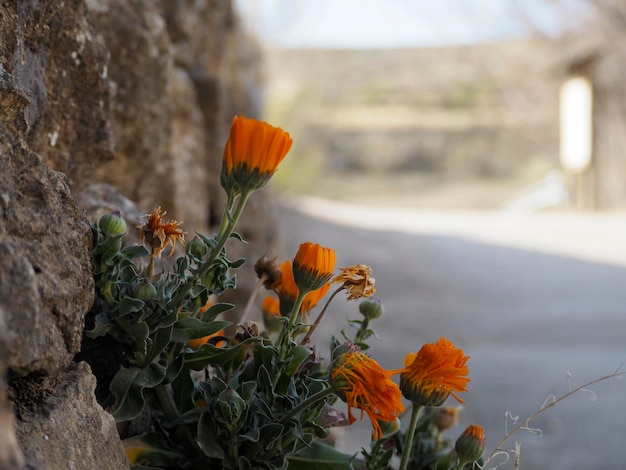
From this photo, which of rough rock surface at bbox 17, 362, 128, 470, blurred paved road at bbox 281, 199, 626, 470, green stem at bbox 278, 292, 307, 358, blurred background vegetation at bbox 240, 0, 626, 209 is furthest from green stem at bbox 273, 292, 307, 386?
blurred background vegetation at bbox 240, 0, 626, 209

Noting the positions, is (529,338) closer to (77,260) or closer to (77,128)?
(77,128)

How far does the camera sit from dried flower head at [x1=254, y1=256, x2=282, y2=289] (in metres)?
1.07

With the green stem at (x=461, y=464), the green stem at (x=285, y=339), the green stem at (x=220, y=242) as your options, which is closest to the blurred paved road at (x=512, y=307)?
the green stem at (x=461, y=464)

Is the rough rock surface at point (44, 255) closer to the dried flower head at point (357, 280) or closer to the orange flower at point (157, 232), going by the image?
the orange flower at point (157, 232)

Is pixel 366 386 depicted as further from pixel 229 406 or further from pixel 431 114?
pixel 431 114

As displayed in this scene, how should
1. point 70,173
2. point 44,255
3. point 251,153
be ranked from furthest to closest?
point 70,173
point 251,153
point 44,255

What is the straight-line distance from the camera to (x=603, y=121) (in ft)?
31.2

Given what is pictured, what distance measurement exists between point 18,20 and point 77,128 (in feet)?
1.27

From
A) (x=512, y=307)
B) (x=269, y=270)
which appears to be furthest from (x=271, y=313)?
(x=512, y=307)

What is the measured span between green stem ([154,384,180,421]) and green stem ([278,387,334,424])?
0.18 metres

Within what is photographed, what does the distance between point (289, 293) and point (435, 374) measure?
0.28 metres

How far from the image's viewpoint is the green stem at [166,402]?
3.16ft

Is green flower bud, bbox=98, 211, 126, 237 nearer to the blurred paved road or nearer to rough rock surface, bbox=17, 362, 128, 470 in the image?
rough rock surface, bbox=17, 362, 128, 470

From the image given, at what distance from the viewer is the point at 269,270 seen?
108 cm
